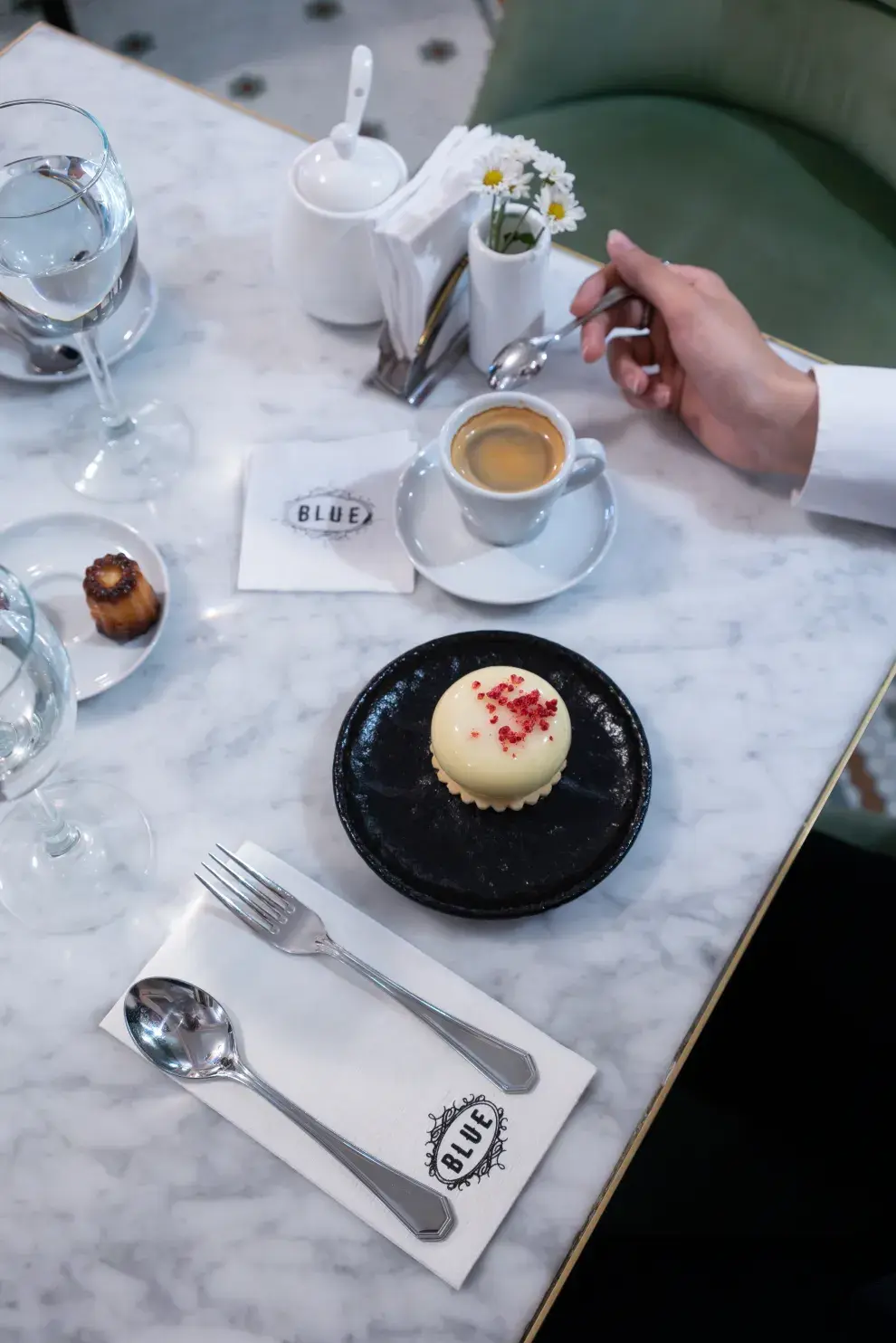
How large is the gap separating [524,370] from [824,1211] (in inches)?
31.1

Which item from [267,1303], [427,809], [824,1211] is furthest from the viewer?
[824,1211]

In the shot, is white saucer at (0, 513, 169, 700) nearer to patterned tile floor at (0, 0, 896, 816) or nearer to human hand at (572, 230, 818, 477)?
human hand at (572, 230, 818, 477)

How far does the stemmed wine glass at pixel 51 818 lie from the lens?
2.17 feet

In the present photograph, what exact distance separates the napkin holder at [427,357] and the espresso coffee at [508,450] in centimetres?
13

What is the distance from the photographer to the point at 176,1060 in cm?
71

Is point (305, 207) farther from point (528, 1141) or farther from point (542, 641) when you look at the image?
point (528, 1141)

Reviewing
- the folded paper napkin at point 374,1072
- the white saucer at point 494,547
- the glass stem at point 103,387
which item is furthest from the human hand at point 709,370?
the folded paper napkin at point 374,1072

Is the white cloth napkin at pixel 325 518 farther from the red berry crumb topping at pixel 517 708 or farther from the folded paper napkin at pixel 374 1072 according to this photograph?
the folded paper napkin at pixel 374 1072

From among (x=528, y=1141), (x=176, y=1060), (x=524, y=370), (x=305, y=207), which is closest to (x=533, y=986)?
(x=528, y=1141)

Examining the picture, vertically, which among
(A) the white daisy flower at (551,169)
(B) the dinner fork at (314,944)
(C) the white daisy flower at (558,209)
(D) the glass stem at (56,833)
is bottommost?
(D) the glass stem at (56,833)

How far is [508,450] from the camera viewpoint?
0.89 metres

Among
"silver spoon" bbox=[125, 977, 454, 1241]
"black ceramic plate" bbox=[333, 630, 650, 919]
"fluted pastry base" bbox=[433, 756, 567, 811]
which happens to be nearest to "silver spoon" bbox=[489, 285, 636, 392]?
"black ceramic plate" bbox=[333, 630, 650, 919]

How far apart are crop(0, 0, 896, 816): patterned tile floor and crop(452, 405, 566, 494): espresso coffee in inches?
65.3

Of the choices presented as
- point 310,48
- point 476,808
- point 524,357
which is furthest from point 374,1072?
point 310,48
